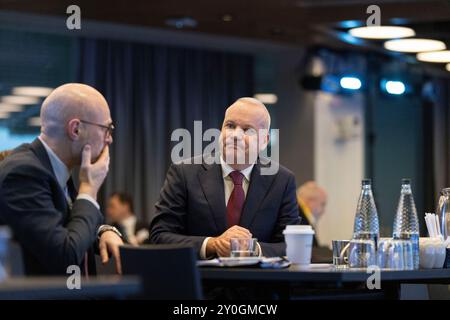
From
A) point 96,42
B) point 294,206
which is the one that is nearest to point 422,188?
point 96,42

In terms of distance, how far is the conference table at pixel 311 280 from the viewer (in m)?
2.62

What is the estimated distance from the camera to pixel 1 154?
329 cm

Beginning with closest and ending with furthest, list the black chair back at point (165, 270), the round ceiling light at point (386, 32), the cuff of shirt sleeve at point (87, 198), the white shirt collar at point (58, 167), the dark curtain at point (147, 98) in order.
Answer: the black chair back at point (165, 270)
the cuff of shirt sleeve at point (87, 198)
the white shirt collar at point (58, 167)
the round ceiling light at point (386, 32)
the dark curtain at point (147, 98)

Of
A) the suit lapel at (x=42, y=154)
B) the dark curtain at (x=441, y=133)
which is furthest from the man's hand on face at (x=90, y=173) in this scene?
the dark curtain at (x=441, y=133)

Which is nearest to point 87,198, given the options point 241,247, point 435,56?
point 241,247

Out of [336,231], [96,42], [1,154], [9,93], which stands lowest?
[336,231]

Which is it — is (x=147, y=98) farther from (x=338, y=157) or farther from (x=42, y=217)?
(x=42, y=217)

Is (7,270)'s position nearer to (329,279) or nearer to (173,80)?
(329,279)

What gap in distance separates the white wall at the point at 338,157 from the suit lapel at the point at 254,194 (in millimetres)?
6965

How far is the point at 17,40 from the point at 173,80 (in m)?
1.93

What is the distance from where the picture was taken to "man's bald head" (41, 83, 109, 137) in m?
2.95

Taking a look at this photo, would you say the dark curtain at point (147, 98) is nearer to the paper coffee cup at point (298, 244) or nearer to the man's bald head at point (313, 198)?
the man's bald head at point (313, 198)

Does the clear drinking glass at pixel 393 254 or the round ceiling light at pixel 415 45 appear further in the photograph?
the round ceiling light at pixel 415 45

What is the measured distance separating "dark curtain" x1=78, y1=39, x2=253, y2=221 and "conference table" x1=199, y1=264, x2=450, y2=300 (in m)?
6.80
